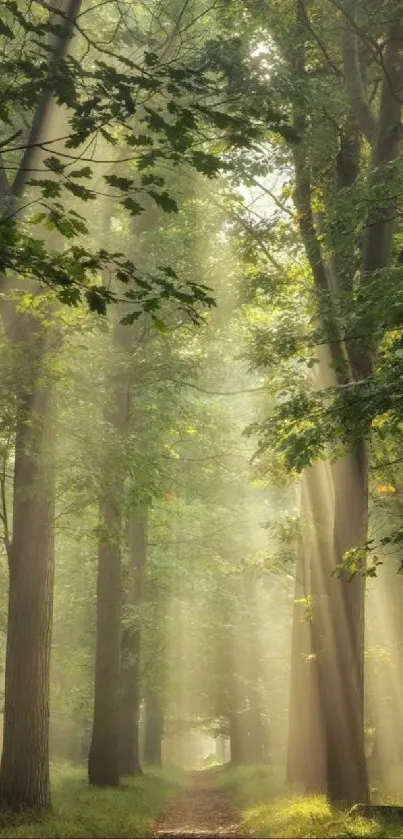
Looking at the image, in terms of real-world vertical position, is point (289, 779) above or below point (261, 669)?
below

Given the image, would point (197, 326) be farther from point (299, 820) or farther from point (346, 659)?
point (299, 820)

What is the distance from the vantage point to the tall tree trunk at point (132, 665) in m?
18.9

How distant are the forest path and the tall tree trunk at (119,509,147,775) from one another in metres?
1.65

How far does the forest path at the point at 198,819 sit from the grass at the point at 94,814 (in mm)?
259

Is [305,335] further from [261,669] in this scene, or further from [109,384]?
[261,669]

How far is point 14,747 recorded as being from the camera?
9969mm

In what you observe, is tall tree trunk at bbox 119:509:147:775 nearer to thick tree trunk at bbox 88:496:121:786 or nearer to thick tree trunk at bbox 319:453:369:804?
thick tree trunk at bbox 88:496:121:786

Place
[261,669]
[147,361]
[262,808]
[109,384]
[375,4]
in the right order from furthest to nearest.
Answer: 1. [261,669]
2. [147,361]
3. [109,384]
4. [262,808]
5. [375,4]

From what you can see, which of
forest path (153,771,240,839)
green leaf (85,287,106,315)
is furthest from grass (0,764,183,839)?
green leaf (85,287,106,315)

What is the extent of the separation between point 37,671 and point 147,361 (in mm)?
7598

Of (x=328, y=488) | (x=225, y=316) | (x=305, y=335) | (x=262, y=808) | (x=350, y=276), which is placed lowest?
(x=262, y=808)

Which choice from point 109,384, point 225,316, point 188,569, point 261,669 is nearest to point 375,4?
point 109,384

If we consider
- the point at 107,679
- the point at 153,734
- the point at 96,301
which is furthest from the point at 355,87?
the point at 153,734

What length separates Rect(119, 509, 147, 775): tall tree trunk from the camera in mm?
18922
